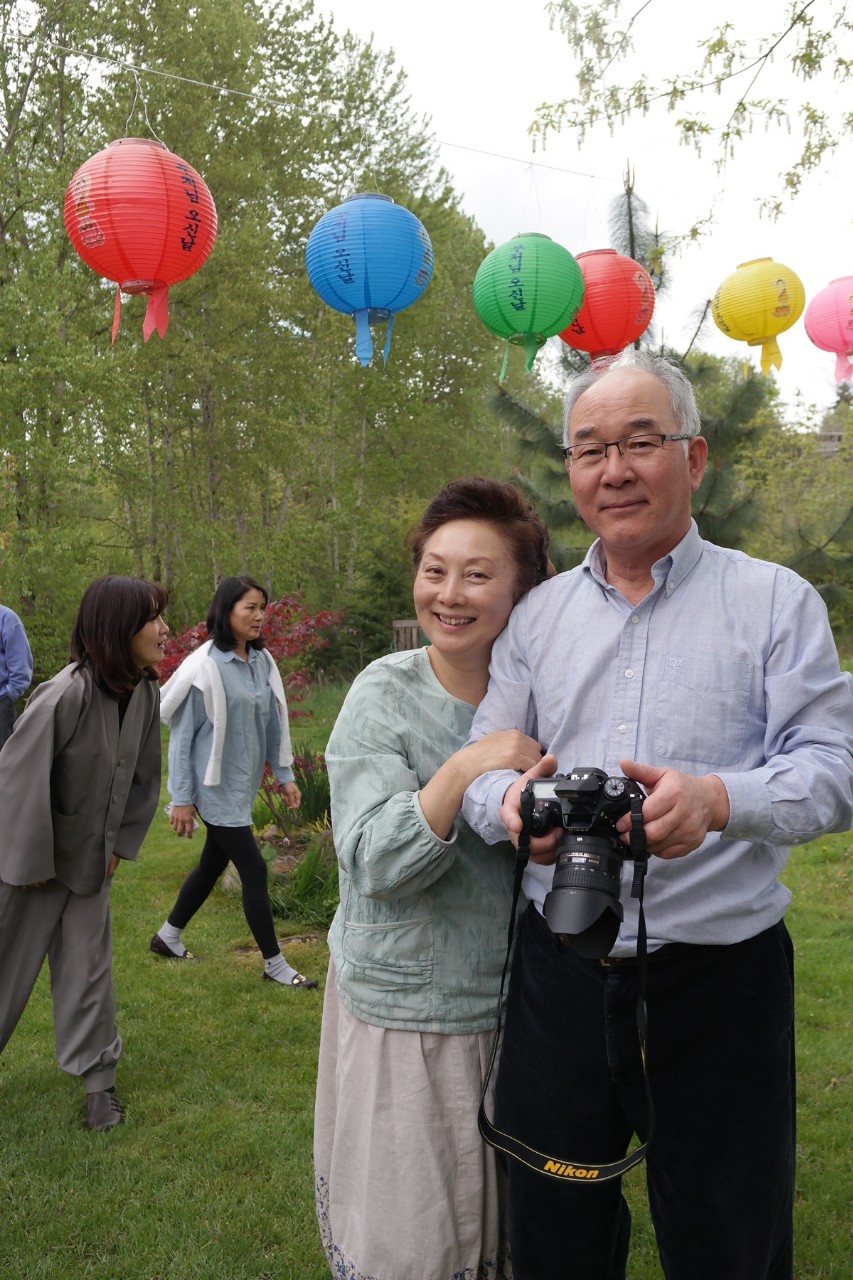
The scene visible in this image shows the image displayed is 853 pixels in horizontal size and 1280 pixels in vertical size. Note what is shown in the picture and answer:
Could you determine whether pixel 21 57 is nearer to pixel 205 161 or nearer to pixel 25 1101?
pixel 205 161

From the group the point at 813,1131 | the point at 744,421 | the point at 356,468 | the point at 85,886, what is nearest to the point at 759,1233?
the point at 813,1131

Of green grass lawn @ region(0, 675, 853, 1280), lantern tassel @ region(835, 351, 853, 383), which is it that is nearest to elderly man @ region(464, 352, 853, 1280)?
green grass lawn @ region(0, 675, 853, 1280)

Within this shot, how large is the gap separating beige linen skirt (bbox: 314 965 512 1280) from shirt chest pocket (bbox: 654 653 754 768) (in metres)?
0.74

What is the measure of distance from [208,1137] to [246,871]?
1.33 m

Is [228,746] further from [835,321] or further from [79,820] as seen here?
[835,321]

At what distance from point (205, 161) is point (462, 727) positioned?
1599 centimetres

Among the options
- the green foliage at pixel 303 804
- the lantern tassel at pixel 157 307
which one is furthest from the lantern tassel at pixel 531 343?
the green foliage at pixel 303 804

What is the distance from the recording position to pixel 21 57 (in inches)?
518

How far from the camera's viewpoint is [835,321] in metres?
6.11

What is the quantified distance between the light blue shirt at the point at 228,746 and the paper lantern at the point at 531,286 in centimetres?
219

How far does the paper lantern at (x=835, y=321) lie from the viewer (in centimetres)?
603

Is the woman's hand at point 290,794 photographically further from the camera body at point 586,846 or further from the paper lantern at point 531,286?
the camera body at point 586,846

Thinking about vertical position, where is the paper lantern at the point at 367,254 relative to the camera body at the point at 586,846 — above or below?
above

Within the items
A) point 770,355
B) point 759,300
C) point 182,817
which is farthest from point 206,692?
point 770,355
